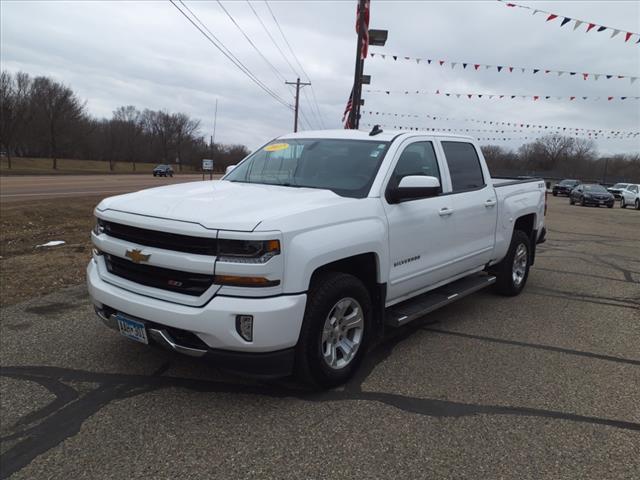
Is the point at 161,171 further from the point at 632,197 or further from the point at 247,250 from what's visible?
the point at 247,250

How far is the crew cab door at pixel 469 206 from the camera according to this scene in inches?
193

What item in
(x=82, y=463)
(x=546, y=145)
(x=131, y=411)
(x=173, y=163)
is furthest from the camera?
(x=173, y=163)

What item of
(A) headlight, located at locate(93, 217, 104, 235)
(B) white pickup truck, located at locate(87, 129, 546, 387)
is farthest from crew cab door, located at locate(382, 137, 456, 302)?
(A) headlight, located at locate(93, 217, 104, 235)

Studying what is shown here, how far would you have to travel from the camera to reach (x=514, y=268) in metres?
6.28

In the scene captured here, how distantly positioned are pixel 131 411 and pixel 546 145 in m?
100

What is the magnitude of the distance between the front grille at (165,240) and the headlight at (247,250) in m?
0.07

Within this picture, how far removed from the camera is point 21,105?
59656 millimetres

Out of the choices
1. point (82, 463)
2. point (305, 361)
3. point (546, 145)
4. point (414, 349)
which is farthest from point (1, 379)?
point (546, 145)

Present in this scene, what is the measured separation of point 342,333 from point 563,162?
93.4 metres

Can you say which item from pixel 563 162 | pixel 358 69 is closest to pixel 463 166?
pixel 358 69

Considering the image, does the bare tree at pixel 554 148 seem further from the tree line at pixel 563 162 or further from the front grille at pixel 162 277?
the front grille at pixel 162 277

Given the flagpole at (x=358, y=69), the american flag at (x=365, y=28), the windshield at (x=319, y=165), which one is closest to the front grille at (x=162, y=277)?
the windshield at (x=319, y=165)

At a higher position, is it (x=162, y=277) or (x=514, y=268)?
(x=162, y=277)

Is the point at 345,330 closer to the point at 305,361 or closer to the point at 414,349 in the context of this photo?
the point at 305,361
